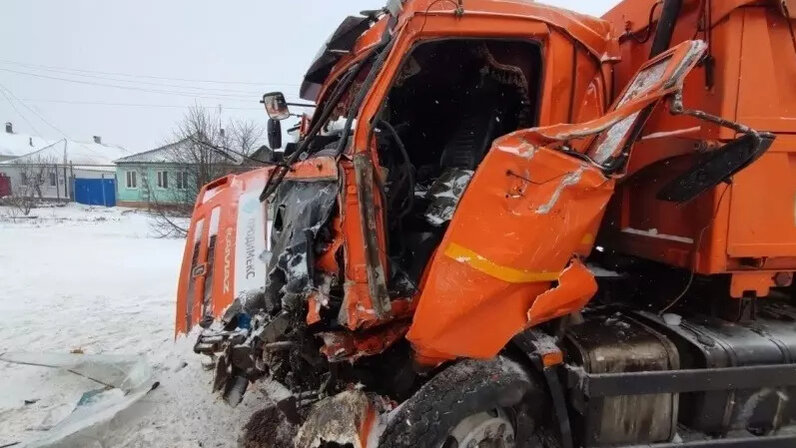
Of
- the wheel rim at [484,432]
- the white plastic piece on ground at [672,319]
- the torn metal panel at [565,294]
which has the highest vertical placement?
the torn metal panel at [565,294]

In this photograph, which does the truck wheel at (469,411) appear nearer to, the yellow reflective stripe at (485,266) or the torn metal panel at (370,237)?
the torn metal panel at (370,237)

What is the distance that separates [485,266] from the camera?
78.4 inches

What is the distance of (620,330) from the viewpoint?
8.38 ft

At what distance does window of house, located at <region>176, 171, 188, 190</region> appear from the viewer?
51.0 feet

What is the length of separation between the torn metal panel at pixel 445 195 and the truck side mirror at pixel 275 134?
5.30 ft

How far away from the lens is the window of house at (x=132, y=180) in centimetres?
3450

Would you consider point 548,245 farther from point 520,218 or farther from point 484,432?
point 484,432

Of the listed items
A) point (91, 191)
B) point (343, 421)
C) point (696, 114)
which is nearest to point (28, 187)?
point (91, 191)

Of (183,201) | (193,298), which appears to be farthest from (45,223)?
(193,298)

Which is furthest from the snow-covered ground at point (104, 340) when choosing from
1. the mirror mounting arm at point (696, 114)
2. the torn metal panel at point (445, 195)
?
the mirror mounting arm at point (696, 114)

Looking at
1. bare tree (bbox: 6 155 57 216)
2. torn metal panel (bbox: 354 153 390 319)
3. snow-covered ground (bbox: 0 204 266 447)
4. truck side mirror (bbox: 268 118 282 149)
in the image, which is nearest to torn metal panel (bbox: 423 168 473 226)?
torn metal panel (bbox: 354 153 390 319)

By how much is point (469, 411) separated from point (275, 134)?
253cm

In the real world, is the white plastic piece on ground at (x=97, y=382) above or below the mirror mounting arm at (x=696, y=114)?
below

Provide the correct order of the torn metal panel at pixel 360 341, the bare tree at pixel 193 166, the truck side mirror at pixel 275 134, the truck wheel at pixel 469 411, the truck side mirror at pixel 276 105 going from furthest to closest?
1. the bare tree at pixel 193 166
2. the truck side mirror at pixel 275 134
3. the truck side mirror at pixel 276 105
4. the torn metal panel at pixel 360 341
5. the truck wheel at pixel 469 411
